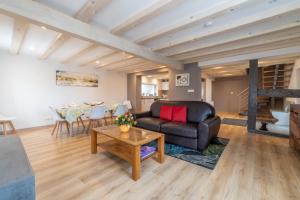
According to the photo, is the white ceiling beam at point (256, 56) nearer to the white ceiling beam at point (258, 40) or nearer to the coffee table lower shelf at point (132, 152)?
the white ceiling beam at point (258, 40)

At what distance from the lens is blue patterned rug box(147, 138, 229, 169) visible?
7.74 ft

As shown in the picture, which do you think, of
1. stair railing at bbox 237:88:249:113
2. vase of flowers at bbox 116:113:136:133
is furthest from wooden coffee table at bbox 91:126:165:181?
stair railing at bbox 237:88:249:113

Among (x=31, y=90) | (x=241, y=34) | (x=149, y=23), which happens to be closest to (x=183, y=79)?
(x=241, y=34)

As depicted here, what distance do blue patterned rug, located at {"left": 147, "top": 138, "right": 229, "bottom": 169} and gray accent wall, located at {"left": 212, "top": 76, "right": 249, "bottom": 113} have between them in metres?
6.23

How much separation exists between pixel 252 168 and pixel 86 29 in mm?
3409

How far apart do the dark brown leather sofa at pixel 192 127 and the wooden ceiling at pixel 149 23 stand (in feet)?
4.93

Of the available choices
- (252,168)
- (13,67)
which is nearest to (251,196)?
(252,168)

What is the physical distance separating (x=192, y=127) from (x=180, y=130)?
0.77 ft

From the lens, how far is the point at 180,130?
287 centimetres

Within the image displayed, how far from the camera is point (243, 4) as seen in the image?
1926mm

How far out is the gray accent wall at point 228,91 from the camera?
826 centimetres

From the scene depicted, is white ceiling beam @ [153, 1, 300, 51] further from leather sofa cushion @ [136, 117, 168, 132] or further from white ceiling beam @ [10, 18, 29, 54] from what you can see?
white ceiling beam @ [10, 18, 29, 54]

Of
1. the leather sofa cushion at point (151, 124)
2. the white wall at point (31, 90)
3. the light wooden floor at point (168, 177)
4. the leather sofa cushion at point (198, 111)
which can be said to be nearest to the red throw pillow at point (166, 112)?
the leather sofa cushion at point (151, 124)

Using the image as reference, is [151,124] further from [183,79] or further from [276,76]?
[276,76]
